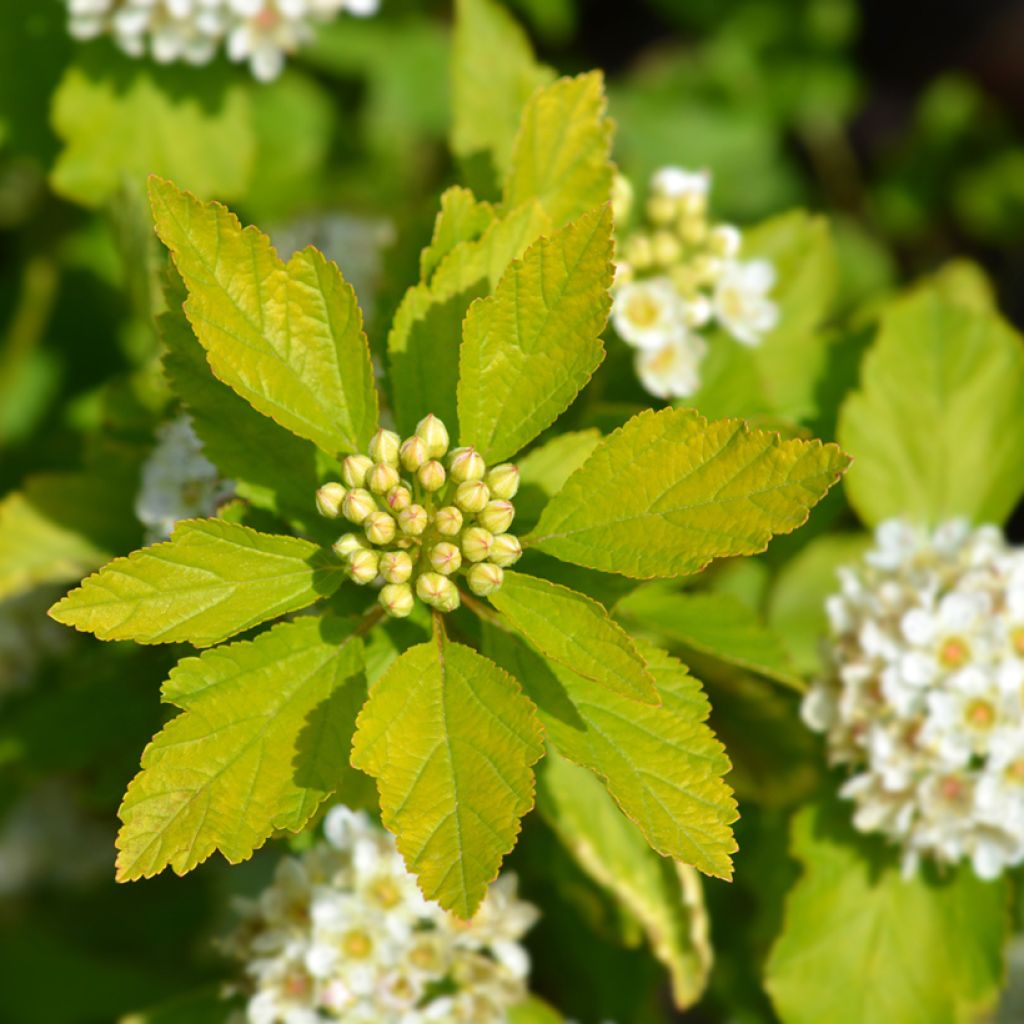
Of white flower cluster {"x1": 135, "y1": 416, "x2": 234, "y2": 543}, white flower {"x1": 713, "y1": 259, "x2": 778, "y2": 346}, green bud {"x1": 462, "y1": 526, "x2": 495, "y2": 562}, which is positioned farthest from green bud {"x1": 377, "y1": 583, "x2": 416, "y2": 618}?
white flower {"x1": 713, "y1": 259, "x2": 778, "y2": 346}

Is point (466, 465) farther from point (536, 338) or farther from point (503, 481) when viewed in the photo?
point (536, 338)

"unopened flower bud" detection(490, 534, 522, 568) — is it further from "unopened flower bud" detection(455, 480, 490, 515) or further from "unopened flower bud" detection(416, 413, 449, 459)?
"unopened flower bud" detection(416, 413, 449, 459)

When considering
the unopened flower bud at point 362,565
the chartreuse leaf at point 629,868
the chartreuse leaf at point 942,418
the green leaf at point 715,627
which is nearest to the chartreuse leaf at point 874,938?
the chartreuse leaf at point 629,868

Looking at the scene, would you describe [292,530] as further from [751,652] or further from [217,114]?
[217,114]

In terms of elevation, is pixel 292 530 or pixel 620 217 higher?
pixel 620 217

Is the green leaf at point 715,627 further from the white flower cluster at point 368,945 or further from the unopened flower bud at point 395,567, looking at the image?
the white flower cluster at point 368,945

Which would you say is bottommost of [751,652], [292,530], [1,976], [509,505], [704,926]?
[1,976]

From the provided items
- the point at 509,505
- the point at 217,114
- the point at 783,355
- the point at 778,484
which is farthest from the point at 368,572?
the point at 217,114
